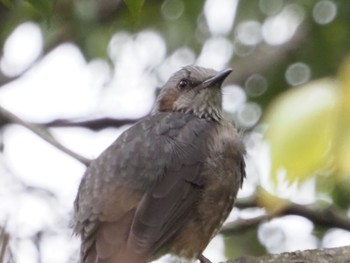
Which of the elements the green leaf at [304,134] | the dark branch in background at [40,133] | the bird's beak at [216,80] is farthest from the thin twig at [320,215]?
the green leaf at [304,134]

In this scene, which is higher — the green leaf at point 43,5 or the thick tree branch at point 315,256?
the green leaf at point 43,5

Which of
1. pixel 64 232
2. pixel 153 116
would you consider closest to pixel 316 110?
pixel 153 116

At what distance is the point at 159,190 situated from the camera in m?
4.49

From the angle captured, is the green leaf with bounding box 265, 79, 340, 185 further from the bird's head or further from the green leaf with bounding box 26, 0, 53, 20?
the bird's head

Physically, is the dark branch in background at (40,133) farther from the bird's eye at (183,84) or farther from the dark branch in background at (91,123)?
the dark branch in background at (91,123)

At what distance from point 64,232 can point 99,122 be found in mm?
1192

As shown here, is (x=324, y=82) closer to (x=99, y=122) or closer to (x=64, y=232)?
(x=64, y=232)

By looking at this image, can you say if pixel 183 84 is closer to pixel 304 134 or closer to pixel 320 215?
pixel 320 215

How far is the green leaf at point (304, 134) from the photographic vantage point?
2.35 meters

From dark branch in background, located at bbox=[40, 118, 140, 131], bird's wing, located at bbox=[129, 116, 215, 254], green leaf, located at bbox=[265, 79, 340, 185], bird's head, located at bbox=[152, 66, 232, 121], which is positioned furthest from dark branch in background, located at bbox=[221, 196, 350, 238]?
green leaf, located at bbox=[265, 79, 340, 185]

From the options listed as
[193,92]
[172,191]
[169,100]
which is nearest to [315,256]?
[172,191]

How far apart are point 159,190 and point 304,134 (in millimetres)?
2197

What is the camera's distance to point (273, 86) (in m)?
6.02

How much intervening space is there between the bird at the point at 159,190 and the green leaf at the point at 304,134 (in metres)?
1.91
